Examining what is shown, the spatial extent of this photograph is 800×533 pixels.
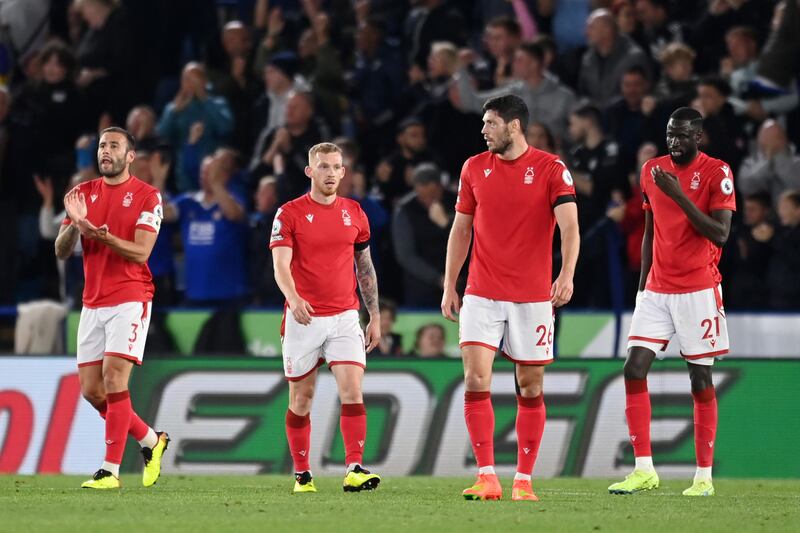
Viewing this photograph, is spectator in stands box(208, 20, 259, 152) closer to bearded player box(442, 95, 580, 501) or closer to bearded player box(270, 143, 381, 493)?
bearded player box(270, 143, 381, 493)

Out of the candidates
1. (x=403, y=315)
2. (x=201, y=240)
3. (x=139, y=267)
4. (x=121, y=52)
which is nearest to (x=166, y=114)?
(x=121, y=52)

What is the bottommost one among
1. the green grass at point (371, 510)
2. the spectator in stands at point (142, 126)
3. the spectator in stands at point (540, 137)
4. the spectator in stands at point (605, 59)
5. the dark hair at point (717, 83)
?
the green grass at point (371, 510)

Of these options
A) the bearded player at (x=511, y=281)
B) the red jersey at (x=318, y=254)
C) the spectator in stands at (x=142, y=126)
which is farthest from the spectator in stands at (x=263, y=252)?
the bearded player at (x=511, y=281)

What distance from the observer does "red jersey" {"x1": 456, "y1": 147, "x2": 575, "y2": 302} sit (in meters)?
9.93

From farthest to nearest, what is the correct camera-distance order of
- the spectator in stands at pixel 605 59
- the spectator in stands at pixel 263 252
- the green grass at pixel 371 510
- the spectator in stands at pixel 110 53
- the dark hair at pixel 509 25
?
the spectator in stands at pixel 110 53
the dark hair at pixel 509 25
the spectator in stands at pixel 605 59
the spectator in stands at pixel 263 252
the green grass at pixel 371 510

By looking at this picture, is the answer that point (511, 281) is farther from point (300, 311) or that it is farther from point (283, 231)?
point (283, 231)

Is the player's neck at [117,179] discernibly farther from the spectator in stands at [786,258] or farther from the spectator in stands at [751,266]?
the spectator in stands at [786,258]

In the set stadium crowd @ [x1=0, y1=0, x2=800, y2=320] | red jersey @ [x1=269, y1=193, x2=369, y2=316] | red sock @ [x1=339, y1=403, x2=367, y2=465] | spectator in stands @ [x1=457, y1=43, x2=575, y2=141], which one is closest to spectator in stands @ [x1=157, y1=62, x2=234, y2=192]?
stadium crowd @ [x1=0, y1=0, x2=800, y2=320]

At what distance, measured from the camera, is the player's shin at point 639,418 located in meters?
10.7

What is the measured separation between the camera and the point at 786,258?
14.9 meters

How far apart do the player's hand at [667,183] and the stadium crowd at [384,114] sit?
4.55 meters

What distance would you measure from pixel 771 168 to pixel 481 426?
7186 millimetres

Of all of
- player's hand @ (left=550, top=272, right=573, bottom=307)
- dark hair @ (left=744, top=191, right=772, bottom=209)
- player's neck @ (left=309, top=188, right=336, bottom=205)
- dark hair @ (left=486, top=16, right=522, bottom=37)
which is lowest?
player's hand @ (left=550, top=272, right=573, bottom=307)

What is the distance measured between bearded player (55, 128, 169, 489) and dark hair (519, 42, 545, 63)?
6.67 meters
